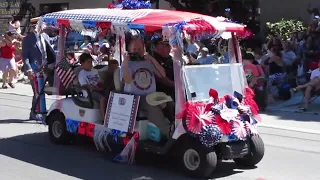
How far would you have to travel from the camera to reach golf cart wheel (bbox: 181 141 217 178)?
7.00 metres

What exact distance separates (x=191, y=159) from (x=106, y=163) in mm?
1353

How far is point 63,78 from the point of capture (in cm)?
948

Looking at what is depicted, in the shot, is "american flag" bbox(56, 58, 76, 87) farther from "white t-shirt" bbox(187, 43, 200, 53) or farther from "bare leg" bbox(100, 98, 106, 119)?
"white t-shirt" bbox(187, 43, 200, 53)

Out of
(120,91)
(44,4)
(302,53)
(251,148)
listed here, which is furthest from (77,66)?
(44,4)

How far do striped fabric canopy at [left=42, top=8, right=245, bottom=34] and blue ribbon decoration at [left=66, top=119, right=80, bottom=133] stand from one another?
1462 mm

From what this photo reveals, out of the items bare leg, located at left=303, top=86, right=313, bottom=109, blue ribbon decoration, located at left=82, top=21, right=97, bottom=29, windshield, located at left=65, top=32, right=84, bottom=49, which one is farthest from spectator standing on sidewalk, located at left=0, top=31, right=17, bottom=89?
blue ribbon decoration, located at left=82, top=21, right=97, bottom=29

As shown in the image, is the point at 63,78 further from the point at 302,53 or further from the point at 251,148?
the point at 302,53

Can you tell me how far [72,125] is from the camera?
885 cm

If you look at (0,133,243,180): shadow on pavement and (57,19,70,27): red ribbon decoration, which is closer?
(0,133,243,180): shadow on pavement

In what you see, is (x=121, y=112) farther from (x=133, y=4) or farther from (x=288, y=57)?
(x=288, y=57)

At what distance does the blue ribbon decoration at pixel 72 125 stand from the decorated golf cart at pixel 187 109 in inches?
2.5

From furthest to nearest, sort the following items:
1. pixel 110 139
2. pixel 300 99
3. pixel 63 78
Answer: pixel 300 99 → pixel 63 78 → pixel 110 139

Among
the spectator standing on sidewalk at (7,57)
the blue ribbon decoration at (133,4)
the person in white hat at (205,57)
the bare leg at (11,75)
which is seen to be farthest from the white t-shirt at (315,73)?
the bare leg at (11,75)

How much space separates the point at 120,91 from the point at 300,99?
24.5ft
